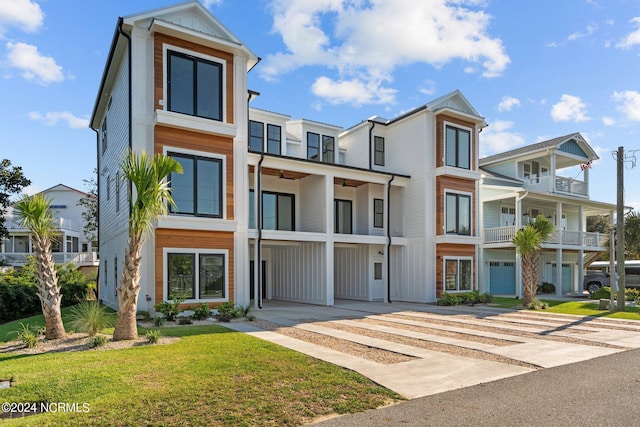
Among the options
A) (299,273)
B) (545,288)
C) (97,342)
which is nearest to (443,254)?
(299,273)

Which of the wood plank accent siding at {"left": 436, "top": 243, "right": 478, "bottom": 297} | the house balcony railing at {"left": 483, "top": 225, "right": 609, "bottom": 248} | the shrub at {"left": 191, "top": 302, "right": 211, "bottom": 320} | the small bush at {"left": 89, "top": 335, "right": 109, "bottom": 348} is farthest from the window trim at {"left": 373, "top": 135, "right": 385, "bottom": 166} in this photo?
the small bush at {"left": 89, "top": 335, "right": 109, "bottom": 348}

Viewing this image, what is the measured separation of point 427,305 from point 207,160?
37.8 feet

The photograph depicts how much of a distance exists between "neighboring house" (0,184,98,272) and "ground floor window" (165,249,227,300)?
56.9 feet

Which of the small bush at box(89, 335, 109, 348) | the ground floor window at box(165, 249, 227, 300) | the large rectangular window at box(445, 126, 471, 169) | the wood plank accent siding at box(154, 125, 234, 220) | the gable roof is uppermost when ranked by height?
the gable roof

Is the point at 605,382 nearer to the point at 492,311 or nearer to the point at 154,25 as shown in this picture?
the point at 492,311

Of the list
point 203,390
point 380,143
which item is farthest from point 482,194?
point 203,390

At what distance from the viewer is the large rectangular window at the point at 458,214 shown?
2205 centimetres

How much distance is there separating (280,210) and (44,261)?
523 inches

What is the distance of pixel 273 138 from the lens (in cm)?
2256

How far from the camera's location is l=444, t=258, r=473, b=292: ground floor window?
71.6ft

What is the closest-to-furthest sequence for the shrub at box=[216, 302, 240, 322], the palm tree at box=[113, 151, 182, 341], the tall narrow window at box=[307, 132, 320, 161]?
the palm tree at box=[113, 151, 182, 341] → the shrub at box=[216, 302, 240, 322] → the tall narrow window at box=[307, 132, 320, 161]

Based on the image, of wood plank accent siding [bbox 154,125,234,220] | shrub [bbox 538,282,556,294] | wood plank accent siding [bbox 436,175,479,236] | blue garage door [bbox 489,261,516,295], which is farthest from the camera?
shrub [bbox 538,282,556,294]

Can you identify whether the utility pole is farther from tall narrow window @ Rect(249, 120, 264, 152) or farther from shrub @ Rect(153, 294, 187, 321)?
shrub @ Rect(153, 294, 187, 321)

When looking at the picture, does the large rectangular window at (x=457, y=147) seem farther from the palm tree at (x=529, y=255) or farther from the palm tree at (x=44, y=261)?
the palm tree at (x=44, y=261)
